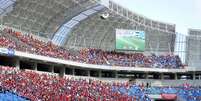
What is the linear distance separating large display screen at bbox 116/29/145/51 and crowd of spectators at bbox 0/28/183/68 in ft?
5.97

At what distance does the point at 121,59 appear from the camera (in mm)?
70125

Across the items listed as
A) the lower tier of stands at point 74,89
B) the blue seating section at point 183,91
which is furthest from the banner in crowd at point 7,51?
the blue seating section at point 183,91

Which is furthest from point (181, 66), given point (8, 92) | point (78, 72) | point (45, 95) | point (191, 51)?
point (8, 92)

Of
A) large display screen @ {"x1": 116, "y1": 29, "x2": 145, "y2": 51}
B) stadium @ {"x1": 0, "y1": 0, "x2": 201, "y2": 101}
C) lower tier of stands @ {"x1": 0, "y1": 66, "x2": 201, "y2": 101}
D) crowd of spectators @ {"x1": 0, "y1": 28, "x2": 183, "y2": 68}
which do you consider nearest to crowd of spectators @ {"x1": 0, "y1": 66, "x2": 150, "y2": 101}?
lower tier of stands @ {"x1": 0, "y1": 66, "x2": 201, "y2": 101}

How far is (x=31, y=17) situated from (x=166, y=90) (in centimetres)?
1948

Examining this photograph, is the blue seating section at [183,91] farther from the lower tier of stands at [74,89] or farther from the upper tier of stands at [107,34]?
the upper tier of stands at [107,34]

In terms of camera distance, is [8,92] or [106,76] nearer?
[8,92]

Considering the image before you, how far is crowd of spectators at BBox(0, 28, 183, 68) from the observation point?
57281 millimetres

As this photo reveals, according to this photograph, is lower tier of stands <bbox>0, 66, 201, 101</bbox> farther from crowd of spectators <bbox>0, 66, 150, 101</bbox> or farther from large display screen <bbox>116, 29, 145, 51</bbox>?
large display screen <bbox>116, 29, 145, 51</bbox>

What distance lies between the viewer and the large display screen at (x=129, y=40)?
69.2 meters

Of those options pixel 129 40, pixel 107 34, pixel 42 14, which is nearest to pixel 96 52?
pixel 107 34

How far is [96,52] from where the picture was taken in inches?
2800

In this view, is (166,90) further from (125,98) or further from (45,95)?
(45,95)

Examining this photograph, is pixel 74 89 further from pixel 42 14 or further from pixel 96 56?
pixel 96 56
